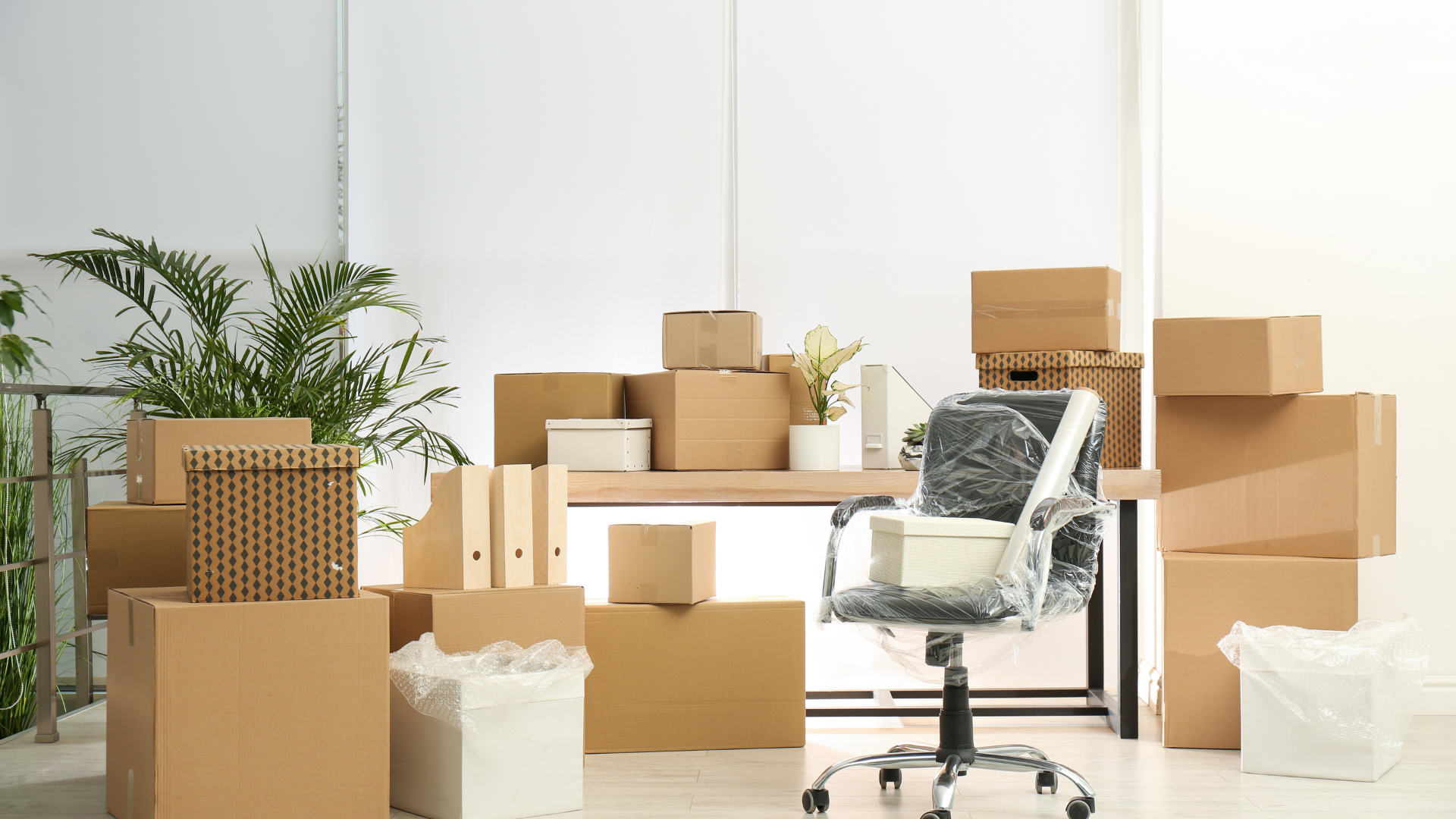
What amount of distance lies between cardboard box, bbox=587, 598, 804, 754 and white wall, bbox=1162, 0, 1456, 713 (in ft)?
5.29

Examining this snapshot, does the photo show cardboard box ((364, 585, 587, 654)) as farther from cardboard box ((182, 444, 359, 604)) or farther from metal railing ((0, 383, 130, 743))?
metal railing ((0, 383, 130, 743))

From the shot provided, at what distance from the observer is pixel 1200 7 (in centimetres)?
316

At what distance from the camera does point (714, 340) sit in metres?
2.92

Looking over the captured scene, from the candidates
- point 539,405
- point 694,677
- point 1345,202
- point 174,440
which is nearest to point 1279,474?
point 1345,202

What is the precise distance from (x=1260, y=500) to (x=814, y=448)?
117 centimetres

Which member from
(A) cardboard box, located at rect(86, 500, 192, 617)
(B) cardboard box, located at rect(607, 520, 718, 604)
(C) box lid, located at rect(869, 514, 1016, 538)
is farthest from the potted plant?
(A) cardboard box, located at rect(86, 500, 192, 617)

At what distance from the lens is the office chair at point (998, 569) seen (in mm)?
2090

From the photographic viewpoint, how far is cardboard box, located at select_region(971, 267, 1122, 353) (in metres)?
2.91

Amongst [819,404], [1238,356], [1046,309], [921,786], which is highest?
[1046,309]

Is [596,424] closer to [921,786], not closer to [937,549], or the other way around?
[937,549]

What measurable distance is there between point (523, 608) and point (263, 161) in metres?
2.16

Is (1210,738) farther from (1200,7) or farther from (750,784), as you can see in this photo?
(1200,7)

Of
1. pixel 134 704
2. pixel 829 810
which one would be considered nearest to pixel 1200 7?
pixel 829 810

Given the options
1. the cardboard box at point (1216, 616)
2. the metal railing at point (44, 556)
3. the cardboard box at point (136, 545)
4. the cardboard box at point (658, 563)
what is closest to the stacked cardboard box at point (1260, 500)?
the cardboard box at point (1216, 616)
